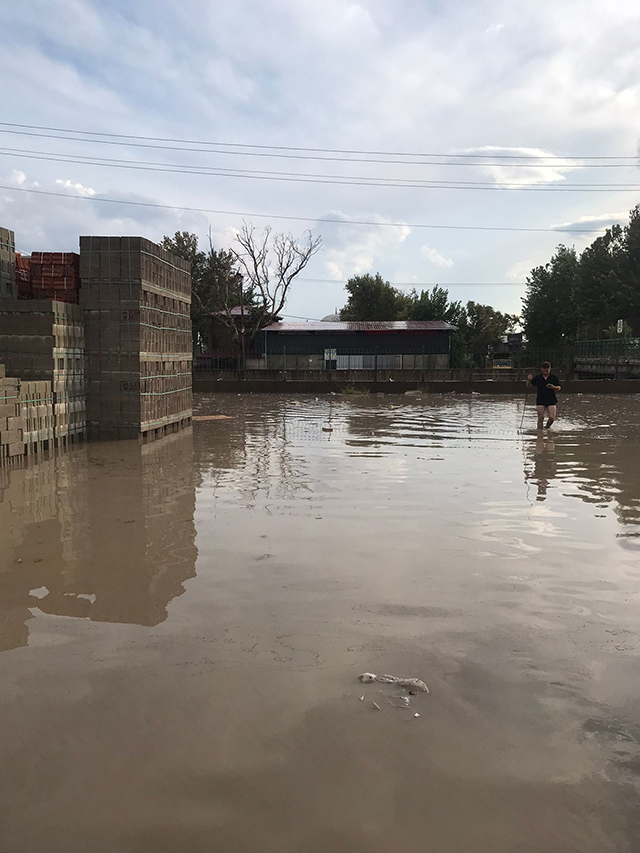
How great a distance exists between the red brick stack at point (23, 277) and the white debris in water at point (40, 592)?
32.4 ft

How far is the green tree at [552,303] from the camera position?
57312mm

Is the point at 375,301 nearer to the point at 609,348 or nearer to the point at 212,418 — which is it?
the point at 609,348

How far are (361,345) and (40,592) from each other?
39.5 m

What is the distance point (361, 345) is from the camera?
43781mm

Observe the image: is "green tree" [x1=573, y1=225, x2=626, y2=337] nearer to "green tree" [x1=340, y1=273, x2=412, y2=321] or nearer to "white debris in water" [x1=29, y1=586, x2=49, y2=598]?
"green tree" [x1=340, y1=273, x2=412, y2=321]

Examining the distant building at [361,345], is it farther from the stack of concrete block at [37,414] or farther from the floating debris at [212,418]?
the stack of concrete block at [37,414]

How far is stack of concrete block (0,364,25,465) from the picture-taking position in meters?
10.6

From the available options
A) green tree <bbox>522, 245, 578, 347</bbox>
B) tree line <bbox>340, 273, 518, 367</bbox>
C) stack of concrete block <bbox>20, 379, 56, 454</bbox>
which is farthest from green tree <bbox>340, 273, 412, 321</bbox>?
stack of concrete block <bbox>20, 379, 56, 454</bbox>

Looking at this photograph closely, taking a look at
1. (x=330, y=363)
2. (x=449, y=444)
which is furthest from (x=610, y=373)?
(x=449, y=444)

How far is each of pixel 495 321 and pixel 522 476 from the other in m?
63.5

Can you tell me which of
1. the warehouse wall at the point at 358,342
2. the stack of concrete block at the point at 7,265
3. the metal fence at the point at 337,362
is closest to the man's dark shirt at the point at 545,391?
the stack of concrete block at the point at 7,265

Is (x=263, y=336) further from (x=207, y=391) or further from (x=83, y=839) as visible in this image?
(x=83, y=839)

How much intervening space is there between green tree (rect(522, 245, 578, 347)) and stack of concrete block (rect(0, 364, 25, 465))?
170 ft

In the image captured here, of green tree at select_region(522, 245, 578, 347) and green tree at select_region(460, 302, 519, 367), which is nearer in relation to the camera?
green tree at select_region(522, 245, 578, 347)
